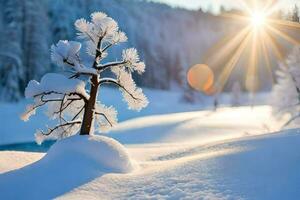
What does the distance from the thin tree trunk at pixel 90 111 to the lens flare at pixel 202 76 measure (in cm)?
7073

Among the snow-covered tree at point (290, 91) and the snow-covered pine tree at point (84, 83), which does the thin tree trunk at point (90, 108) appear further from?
the snow-covered tree at point (290, 91)

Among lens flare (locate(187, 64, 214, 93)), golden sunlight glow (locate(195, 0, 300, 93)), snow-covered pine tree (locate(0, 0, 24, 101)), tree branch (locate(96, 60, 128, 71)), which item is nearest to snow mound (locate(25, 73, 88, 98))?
tree branch (locate(96, 60, 128, 71))

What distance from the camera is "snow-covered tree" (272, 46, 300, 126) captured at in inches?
1154

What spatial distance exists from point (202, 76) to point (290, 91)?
67.2 m

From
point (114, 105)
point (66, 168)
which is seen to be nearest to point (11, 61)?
point (114, 105)

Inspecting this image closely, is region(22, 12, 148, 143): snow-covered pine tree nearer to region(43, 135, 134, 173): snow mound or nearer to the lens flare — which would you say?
region(43, 135, 134, 173): snow mound

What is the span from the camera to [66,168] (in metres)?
11.3

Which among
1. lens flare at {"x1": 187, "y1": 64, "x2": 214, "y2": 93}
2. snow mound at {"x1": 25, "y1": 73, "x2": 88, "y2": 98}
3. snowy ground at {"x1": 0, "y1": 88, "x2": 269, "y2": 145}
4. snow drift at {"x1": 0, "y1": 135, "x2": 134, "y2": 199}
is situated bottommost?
snowy ground at {"x1": 0, "y1": 88, "x2": 269, "y2": 145}

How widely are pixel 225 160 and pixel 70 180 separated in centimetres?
387

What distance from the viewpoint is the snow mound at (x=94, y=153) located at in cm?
1184

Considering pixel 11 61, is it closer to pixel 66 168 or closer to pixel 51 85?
pixel 51 85

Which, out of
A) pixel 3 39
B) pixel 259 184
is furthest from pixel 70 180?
pixel 3 39

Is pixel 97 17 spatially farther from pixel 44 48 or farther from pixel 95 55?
pixel 44 48

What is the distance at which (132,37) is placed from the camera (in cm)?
9562
